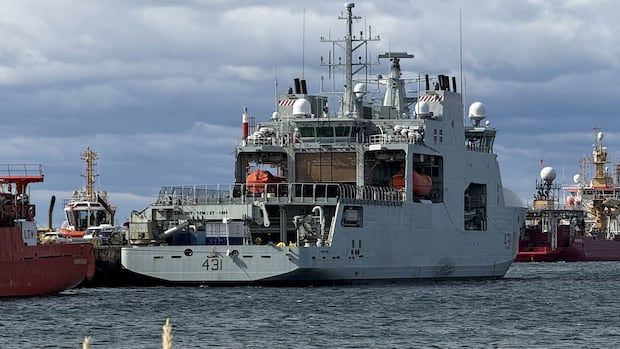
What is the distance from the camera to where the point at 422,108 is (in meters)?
67.4

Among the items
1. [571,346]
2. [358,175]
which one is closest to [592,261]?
[358,175]

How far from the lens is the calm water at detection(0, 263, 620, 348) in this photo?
132 ft

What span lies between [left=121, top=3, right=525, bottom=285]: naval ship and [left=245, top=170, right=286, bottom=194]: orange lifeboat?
2.7 inches

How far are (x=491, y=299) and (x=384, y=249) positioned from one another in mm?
7888

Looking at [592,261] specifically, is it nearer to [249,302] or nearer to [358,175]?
[358,175]

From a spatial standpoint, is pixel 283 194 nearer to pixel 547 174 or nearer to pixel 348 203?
pixel 348 203

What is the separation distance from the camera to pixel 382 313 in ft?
159

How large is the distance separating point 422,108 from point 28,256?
913 inches

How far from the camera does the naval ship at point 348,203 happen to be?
59281mm

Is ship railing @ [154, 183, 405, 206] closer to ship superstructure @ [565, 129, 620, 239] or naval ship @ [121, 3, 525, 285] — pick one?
naval ship @ [121, 3, 525, 285]

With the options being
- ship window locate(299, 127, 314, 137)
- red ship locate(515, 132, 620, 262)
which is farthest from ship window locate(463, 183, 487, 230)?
red ship locate(515, 132, 620, 262)

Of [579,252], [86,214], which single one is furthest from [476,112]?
[579,252]

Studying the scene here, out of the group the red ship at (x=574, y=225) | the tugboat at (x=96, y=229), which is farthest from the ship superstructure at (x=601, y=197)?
the tugboat at (x=96, y=229)

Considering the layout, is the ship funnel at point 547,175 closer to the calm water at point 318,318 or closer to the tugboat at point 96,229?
the tugboat at point 96,229
